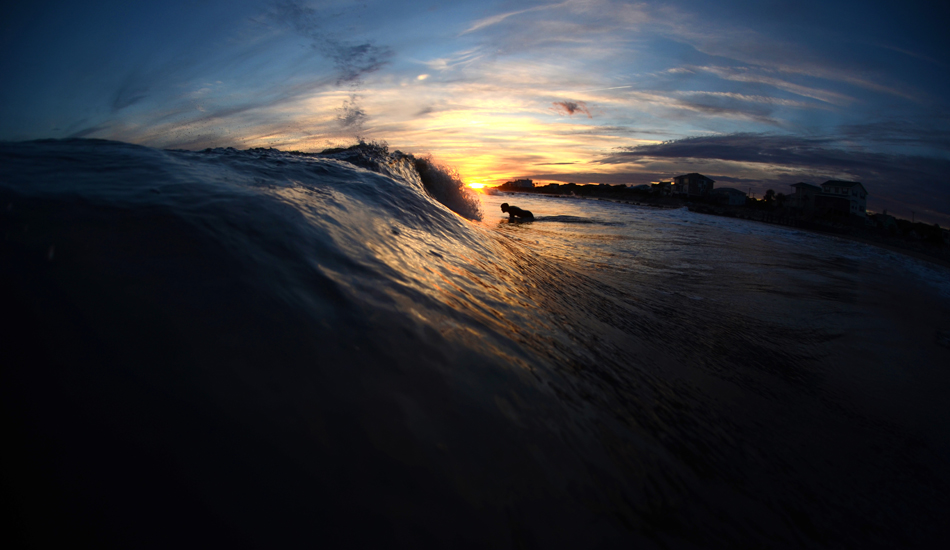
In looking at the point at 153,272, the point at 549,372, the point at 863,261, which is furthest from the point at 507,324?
the point at 863,261

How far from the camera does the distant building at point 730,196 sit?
64.2m

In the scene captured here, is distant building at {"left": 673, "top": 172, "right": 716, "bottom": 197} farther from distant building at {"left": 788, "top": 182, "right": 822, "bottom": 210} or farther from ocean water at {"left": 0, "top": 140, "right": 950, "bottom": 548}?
ocean water at {"left": 0, "top": 140, "right": 950, "bottom": 548}

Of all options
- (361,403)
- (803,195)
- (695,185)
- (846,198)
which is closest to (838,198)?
(846,198)

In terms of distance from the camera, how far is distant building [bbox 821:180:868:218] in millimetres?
45969

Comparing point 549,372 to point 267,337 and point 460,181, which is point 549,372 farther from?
point 460,181

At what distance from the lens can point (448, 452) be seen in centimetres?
133

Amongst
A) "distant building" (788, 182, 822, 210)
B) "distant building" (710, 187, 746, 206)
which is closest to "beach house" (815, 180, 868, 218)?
"distant building" (788, 182, 822, 210)

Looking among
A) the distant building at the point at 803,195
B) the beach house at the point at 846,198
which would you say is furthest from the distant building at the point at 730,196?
the beach house at the point at 846,198

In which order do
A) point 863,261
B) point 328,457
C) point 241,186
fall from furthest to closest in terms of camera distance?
point 863,261
point 241,186
point 328,457

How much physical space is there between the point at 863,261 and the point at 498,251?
1321 centimetres

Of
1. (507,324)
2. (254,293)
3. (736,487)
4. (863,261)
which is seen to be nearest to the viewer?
(736,487)

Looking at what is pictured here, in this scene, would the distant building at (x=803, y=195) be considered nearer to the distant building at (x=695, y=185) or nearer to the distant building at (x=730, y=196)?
the distant building at (x=730, y=196)

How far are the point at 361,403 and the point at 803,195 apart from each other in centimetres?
6957

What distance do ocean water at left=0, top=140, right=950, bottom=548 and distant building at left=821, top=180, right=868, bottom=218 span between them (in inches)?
2353
